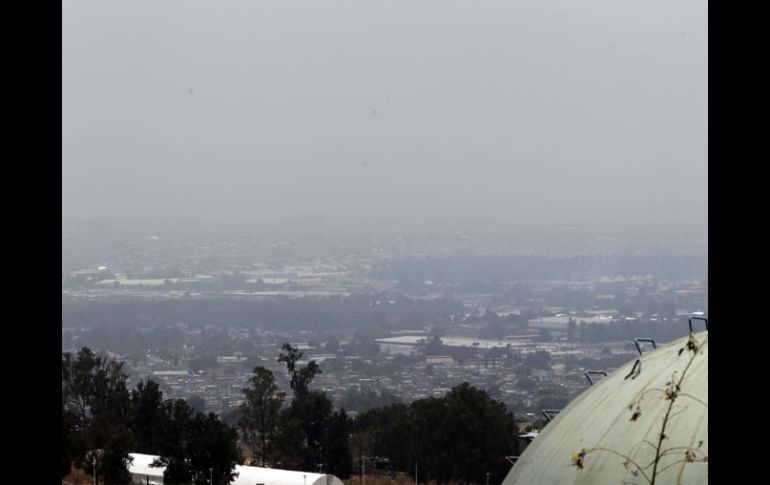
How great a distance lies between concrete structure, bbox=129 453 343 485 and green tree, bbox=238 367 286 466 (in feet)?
17.6

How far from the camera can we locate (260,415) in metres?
41.9

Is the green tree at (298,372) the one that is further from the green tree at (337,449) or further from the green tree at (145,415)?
the green tree at (145,415)

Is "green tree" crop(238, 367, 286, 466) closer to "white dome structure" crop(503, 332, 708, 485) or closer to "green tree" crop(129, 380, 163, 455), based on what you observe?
"green tree" crop(129, 380, 163, 455)

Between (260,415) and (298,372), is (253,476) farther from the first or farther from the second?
(298,372)

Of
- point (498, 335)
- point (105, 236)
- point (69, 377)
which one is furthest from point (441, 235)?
point (69, 377)

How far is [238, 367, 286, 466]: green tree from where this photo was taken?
133 ft

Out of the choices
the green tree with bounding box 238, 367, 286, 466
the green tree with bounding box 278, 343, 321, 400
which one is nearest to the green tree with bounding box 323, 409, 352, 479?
the green tree with bounding box 238, 367, 286, 466

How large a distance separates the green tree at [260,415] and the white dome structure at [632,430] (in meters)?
32.7

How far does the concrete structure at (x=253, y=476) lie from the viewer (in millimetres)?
27470

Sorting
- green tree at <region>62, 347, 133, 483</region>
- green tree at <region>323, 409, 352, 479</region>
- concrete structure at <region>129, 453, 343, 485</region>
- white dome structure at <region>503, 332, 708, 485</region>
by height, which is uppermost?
white dome structure at <region>503, 332, 708, 485</region>

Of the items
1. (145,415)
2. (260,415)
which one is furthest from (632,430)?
(145,415)

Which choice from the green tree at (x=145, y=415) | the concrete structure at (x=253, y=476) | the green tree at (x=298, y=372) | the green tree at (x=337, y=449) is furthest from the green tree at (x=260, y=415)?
the concrete structure at (x=253, y=476)
